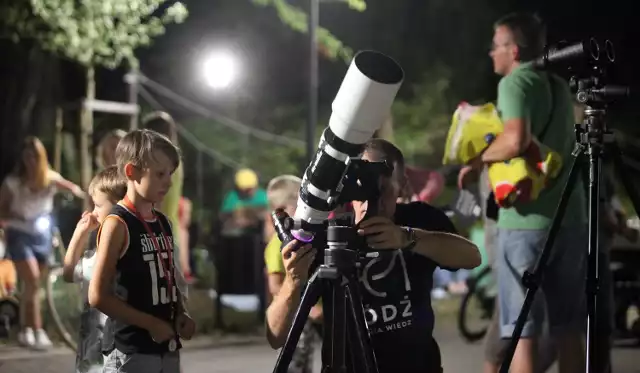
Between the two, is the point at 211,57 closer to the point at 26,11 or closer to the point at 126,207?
the point at 26,11

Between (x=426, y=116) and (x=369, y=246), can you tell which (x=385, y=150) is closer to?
(x=369, y=246)

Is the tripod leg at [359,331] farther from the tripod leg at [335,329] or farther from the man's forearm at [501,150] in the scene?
the man's forearm at [501,150]

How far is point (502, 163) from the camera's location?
10.9ft

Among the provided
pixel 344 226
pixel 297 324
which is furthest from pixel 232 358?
pixel 344 226

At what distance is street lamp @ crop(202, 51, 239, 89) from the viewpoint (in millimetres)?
5246

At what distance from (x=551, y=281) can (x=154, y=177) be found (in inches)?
58.9

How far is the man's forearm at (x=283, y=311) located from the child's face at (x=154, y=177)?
18.1 inches

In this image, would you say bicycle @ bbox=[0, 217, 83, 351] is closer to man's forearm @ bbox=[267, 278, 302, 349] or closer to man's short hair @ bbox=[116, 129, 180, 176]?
man's short hair @ bbox=[116, 129, 180, 176]

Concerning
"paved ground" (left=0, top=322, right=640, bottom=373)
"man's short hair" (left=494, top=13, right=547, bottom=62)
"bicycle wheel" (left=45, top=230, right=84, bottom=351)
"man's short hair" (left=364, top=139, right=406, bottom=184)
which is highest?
"man's short hair" (left=494, top=13, right=547, bottom=62)

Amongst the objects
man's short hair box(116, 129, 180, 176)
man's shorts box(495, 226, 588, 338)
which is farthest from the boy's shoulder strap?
man's shorts box(495, 226, 588, 338)

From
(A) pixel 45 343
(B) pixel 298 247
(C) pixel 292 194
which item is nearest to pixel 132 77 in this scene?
(A) pixel 45 343

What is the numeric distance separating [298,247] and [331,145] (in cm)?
24

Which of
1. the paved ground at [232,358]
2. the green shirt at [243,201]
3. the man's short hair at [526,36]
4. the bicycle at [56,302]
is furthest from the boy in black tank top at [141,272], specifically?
the green shirt at [243,201]

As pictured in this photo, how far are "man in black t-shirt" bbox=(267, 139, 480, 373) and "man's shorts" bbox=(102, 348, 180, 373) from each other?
33cm
